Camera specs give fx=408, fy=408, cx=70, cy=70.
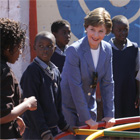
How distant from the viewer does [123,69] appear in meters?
5.25

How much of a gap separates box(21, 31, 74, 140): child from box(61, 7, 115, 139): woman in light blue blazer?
0.82ft

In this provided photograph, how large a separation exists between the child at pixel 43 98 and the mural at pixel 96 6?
2.77 metres

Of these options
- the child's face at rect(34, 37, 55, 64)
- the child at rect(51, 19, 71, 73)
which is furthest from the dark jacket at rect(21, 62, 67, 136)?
the child at rect(51, 19, 71, 73)

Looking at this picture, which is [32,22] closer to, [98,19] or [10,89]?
[98,19]

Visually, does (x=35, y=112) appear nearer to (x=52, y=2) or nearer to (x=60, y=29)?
(x=60, y=29)

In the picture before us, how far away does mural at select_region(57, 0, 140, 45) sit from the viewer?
20.6 ft

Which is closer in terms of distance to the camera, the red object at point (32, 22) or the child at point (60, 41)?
the child at point (60, 41)

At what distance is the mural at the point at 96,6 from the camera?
6.27 m

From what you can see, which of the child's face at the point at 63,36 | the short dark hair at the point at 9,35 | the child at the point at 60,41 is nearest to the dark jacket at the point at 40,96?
the short dark hair at the point at 9,35

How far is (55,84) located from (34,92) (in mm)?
243

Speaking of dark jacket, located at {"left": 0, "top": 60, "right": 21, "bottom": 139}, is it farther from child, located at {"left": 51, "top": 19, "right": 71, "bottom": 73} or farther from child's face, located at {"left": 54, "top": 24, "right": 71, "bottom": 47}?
child's face, located at {"left": 54, "top": 24, "right": 71, "bottom": 47}

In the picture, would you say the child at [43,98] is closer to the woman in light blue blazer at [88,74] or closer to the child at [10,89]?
the woman in light blue blazer at [88,74]

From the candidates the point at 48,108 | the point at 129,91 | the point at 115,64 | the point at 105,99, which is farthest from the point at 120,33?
the point at 48,108

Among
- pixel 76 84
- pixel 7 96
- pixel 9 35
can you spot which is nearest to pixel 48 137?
pixel 76 84
